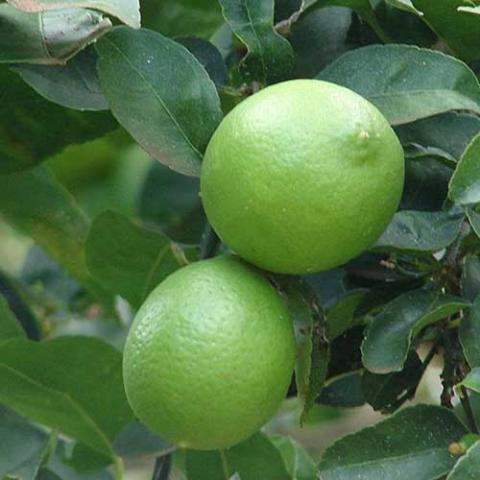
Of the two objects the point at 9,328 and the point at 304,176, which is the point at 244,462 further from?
the point at 304,176

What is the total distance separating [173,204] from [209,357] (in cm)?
62

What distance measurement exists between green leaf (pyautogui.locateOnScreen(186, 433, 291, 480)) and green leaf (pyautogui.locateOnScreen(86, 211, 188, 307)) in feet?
0.49

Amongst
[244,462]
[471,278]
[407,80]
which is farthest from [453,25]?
[244,462]

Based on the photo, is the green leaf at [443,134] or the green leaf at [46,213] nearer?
the green leaf at [443,134]

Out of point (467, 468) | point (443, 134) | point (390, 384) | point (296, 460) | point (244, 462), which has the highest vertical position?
point (443, 134)

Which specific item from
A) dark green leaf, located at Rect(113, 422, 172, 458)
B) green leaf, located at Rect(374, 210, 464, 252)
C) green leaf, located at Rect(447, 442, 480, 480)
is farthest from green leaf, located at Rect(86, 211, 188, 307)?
green leaf, located at Rect(447, 442, 480, 480)

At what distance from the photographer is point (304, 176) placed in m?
0.77

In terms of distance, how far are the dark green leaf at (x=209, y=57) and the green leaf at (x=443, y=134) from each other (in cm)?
16

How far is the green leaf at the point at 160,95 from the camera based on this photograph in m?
0.85

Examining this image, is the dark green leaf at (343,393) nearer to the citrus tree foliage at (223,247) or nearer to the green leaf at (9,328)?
the citrus tree foliage at (223,247)

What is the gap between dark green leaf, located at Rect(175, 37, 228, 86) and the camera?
3.20 feet

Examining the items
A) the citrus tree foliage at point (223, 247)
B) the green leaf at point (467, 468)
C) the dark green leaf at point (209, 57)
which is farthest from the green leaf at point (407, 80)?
the green leaf at point (467, 468)

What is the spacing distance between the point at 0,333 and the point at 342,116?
458 millimetres

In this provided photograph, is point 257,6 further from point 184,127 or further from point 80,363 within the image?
point 80,363
